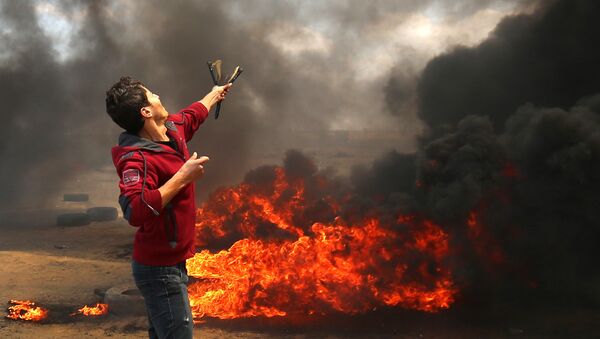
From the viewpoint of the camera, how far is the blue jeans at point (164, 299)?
9.62 feet

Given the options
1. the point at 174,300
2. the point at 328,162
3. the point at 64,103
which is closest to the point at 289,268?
the point at 174,300

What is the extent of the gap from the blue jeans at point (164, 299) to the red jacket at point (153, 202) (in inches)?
2.5

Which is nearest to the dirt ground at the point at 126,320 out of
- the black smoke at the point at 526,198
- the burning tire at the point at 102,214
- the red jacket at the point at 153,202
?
the black smoke at the point at 526,198

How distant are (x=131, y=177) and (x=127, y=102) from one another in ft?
1.73

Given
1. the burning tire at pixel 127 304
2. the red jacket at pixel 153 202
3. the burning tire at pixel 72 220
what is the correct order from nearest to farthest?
the red jacket at pixel 153 202, the burning tire at pixel 127 304, the burning tire at pixel 72 220

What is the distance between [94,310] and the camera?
7891 mm

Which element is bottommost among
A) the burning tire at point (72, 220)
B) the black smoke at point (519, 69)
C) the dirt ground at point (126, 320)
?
the dirt ground at point (126, 320)

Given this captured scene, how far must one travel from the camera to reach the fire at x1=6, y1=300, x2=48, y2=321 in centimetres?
752

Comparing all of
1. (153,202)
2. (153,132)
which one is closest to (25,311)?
(153,132)

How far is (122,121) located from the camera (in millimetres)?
2971

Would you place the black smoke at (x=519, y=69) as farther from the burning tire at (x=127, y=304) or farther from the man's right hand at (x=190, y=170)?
the man's right hand at (x=190, y=170)

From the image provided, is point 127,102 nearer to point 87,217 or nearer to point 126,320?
point 126,320

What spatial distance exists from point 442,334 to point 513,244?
288cm

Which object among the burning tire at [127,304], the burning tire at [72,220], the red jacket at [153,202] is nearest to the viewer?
the red jacket at [153,202]
